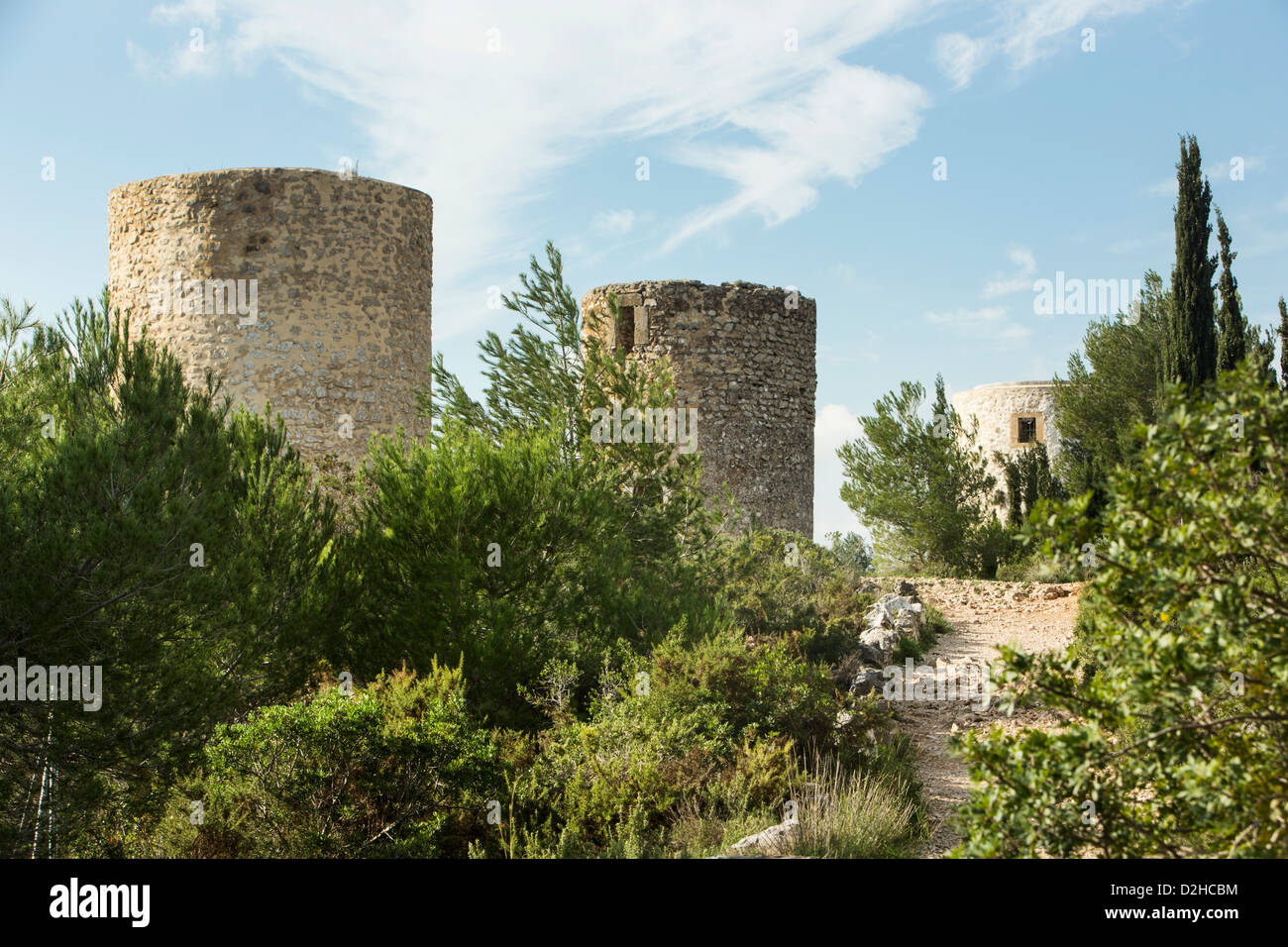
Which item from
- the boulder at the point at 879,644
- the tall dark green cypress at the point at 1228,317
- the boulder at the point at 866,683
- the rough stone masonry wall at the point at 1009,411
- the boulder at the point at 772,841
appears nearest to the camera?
the boulder at the point at 772,841

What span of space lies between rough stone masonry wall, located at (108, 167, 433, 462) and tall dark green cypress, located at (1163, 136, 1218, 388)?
1256 cm

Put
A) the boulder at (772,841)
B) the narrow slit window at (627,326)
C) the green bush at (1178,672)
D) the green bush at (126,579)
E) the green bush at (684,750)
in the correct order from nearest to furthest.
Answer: the green bush at (1178,672)
the boulder at (772,841)
the green bush at (126,579)
the green bush at (684,750)
the narrow slit window at (627,326)

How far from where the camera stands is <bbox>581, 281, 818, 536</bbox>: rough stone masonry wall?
540 inches

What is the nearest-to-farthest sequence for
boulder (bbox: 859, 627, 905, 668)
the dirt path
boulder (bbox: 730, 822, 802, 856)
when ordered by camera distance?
boulder (bbox: 730, 822, 802, 856), the dirt path, boulder (bbox: 859, 627, 905, 668)

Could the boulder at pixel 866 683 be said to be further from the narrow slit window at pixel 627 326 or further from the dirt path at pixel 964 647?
the narrow slit window at pixel 627 326

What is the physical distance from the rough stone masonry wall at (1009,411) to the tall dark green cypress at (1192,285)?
8.06 metres

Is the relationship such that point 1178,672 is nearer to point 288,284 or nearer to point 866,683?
point 866,683

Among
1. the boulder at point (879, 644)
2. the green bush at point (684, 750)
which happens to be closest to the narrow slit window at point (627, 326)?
the boulder at point (879, 644)

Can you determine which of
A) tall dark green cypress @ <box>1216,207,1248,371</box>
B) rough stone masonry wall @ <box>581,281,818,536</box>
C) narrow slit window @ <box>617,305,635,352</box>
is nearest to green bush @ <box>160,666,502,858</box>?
rough stone masonry wall @ <box>581,281,818,536</box>

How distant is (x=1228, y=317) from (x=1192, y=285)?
0.74 m

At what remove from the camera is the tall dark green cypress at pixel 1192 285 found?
16.8 metres

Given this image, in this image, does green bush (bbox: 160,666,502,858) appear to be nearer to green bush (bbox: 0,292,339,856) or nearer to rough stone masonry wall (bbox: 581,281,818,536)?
green bush (bbox: 0,292,339,856)
